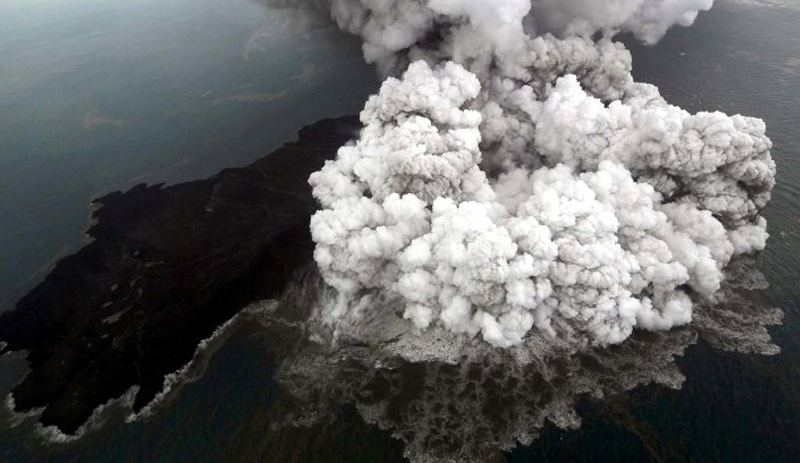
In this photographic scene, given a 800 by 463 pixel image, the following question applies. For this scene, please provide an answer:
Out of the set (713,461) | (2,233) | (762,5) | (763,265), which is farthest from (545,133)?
(762,5)

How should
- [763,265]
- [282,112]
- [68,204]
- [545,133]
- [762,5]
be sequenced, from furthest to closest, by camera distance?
1. [762,5]
2. [282,112]
3. [68,204]
4. [545,133]
5. [763,265]

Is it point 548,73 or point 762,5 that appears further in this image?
point 762,5

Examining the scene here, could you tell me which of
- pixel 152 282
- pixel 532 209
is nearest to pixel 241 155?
pixel 152 282

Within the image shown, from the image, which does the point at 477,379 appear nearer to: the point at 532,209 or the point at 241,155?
the point at 532,209

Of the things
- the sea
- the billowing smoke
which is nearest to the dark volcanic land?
the sea

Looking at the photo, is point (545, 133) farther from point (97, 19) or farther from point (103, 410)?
point (97, 19)

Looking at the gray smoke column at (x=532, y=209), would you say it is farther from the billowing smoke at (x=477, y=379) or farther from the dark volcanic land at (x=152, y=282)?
the dark volcanic land at (x=152, y=282)

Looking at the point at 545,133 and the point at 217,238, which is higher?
the point at 545,133
